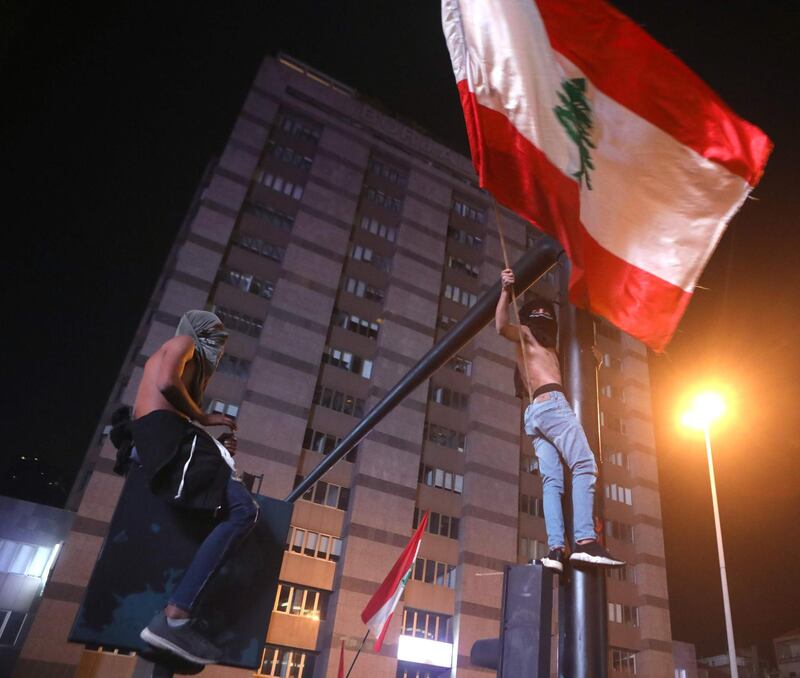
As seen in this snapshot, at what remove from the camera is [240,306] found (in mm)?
35562

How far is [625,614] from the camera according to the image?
38.1 m

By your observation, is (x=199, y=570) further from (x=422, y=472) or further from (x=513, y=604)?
(x=422, y=472)

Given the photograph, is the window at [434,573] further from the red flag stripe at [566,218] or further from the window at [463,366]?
the red flag stripe at [566,218]

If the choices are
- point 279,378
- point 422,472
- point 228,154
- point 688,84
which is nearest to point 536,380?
point 688,84

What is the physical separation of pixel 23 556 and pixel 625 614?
35.9 m

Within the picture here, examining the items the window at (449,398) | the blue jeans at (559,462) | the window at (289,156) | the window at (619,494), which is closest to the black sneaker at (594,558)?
the blue jeans at (559,462)

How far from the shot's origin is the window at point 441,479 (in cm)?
3659

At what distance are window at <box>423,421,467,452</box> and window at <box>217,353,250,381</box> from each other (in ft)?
40.7

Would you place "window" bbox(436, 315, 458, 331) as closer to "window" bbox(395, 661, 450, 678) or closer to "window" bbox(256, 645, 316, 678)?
"window" bbox(395, 661, 450, 678)

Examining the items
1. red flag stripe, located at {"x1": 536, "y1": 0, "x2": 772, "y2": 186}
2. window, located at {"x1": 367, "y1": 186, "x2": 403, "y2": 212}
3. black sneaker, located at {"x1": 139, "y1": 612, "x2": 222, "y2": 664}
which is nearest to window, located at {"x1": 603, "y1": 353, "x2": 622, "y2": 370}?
window, located at {"x1": 367, "y1": 186, "x2": 403, "y2": 212}

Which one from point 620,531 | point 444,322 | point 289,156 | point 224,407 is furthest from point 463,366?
point 289,156

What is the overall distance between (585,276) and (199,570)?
2430mm

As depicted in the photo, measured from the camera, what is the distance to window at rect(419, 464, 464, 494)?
120ft

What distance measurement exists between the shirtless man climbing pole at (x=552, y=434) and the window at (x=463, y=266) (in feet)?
139
